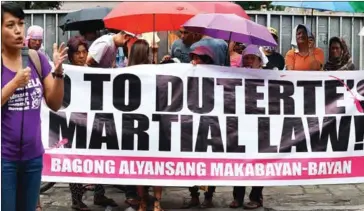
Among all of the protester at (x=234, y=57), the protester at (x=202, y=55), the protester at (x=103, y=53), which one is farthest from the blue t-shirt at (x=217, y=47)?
the protester at (x=103, y=53)

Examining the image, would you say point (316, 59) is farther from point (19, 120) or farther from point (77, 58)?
point (19, 120)

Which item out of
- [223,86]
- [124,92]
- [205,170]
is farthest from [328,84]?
[124,92]

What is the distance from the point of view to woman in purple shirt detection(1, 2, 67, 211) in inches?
145

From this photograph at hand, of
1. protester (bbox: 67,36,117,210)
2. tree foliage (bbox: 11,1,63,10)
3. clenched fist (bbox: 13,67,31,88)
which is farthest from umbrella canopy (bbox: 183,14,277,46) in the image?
tree foliage (bbox: 11,1,63,10)

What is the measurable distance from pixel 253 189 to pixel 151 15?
2.48m

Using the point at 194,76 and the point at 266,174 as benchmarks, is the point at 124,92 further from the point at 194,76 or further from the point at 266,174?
the point at 266,174

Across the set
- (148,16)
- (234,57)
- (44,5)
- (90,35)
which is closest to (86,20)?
(90,35)

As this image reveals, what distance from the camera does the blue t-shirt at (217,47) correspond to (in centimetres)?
655

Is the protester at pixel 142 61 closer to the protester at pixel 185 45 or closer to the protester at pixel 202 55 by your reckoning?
the protester at pixel 202 55

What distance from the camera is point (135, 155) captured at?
6.06 meters

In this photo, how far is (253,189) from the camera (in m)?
6.54

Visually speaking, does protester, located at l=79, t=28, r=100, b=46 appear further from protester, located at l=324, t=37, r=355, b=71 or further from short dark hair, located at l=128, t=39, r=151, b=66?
protester, located at l=324, t=37, r=355, b=71

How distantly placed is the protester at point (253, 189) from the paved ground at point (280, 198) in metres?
0.11

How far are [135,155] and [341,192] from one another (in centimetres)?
254
